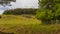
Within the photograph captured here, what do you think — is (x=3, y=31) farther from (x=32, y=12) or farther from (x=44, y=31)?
(x=32, y=12)

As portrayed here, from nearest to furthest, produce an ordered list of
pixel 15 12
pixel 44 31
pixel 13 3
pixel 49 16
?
pixel 44 31, pixel 49 16, pixel 15 12, pixel 13 3

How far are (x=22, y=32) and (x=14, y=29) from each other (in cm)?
26

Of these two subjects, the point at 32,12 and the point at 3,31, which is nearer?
the point at 3,31

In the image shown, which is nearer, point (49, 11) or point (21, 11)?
point (49, 11)

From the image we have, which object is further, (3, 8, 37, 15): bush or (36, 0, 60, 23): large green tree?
(3, 8, 37, 15): bush

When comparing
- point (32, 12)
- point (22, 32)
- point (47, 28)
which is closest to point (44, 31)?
point (47, 28)

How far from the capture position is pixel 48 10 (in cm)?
553

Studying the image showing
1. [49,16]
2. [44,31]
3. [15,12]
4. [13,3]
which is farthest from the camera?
[13,3]

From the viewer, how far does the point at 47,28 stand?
16.1 feet

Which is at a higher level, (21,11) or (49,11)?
(49,11)

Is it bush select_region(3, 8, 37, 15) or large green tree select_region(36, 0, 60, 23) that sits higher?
large green tree select_region(36, 0, 60, 23)

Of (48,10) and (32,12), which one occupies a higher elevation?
(48,10)

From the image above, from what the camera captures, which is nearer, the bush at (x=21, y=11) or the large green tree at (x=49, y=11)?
the large green tree at (x=49, y=11)

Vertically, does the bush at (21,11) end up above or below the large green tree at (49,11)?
below
